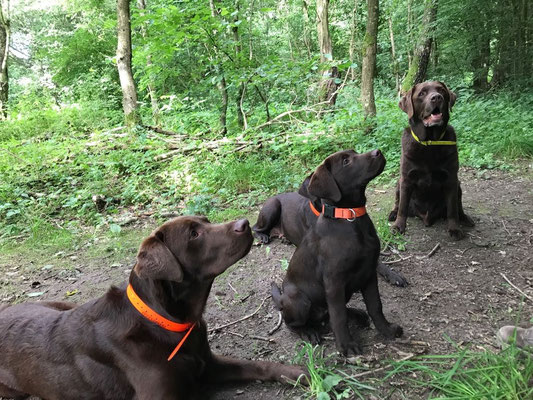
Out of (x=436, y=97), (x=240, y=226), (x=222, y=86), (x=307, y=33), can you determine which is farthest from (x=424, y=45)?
(x=307, y=33)

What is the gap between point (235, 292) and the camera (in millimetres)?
3748

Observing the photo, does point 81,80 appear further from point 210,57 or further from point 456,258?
point 456,258

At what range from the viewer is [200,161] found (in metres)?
7.86

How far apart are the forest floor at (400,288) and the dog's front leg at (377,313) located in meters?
0.06

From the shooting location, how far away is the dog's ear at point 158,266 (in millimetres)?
1975

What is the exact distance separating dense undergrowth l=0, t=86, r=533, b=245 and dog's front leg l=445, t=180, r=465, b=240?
2289 millimetres

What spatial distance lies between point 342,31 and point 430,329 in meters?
19.4

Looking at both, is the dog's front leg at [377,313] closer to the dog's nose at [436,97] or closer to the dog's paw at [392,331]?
the dog's paw at [392,331]

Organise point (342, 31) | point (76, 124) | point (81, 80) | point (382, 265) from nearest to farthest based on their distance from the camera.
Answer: point (382, 265), point (76, 124), point (81, 80), point (342, 31)

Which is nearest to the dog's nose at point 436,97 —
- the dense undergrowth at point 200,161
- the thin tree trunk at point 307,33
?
the dense undergrowth at point 200,161

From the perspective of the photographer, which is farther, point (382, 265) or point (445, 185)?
point (445, 185)

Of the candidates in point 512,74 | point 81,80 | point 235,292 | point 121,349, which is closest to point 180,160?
point 235,292

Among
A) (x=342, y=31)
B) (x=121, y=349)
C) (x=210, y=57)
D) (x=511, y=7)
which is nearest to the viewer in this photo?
(x=121, y=349)

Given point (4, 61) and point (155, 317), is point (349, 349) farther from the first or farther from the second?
point (4, 61)
